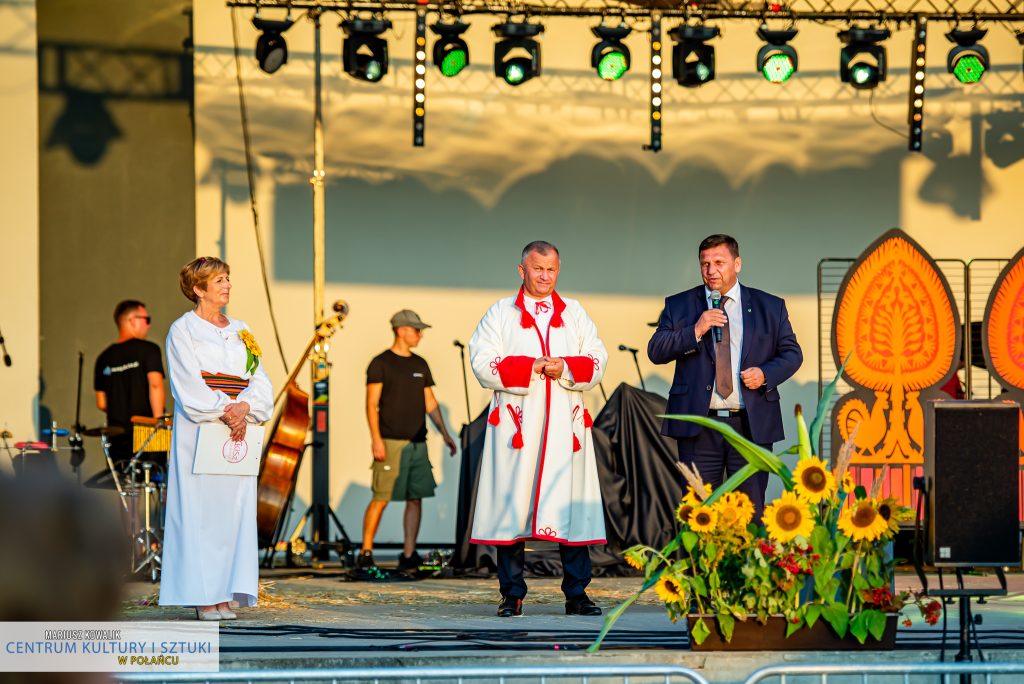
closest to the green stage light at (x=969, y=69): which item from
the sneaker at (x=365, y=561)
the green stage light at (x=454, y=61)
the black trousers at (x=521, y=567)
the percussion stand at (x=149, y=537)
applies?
the green stage light at (x=454, y=61)

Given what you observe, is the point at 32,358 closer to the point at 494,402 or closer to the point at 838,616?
the point at 494,402

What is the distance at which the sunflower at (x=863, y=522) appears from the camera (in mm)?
4508

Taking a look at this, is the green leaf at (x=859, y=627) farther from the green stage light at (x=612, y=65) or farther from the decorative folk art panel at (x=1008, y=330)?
the green stage light at (x=612, y=65)

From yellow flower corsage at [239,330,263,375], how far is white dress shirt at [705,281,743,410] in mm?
2022

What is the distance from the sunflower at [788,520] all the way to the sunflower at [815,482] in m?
0.03

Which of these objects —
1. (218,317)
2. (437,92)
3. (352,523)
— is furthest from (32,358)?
(218,317)

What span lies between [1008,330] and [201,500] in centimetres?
469

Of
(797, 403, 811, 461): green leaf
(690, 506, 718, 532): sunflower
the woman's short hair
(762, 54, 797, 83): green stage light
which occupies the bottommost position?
(690, 506, 718, 532): sunflower

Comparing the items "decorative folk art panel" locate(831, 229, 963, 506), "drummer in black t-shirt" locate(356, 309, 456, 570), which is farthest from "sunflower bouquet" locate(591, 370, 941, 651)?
"drummer in black t-shirt" locate(356, 309, 456, 570)

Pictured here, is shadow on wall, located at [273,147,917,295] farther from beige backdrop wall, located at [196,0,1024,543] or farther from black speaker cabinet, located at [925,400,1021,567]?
black speaker cabinet, located at [925,400,1021,567]

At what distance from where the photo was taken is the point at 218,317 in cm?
610

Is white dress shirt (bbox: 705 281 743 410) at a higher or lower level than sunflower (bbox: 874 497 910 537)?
higher

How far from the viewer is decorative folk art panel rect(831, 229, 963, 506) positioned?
7.44 meters

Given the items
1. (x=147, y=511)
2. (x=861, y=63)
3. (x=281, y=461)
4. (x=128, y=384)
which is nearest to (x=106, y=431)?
(x=128, y=384)
